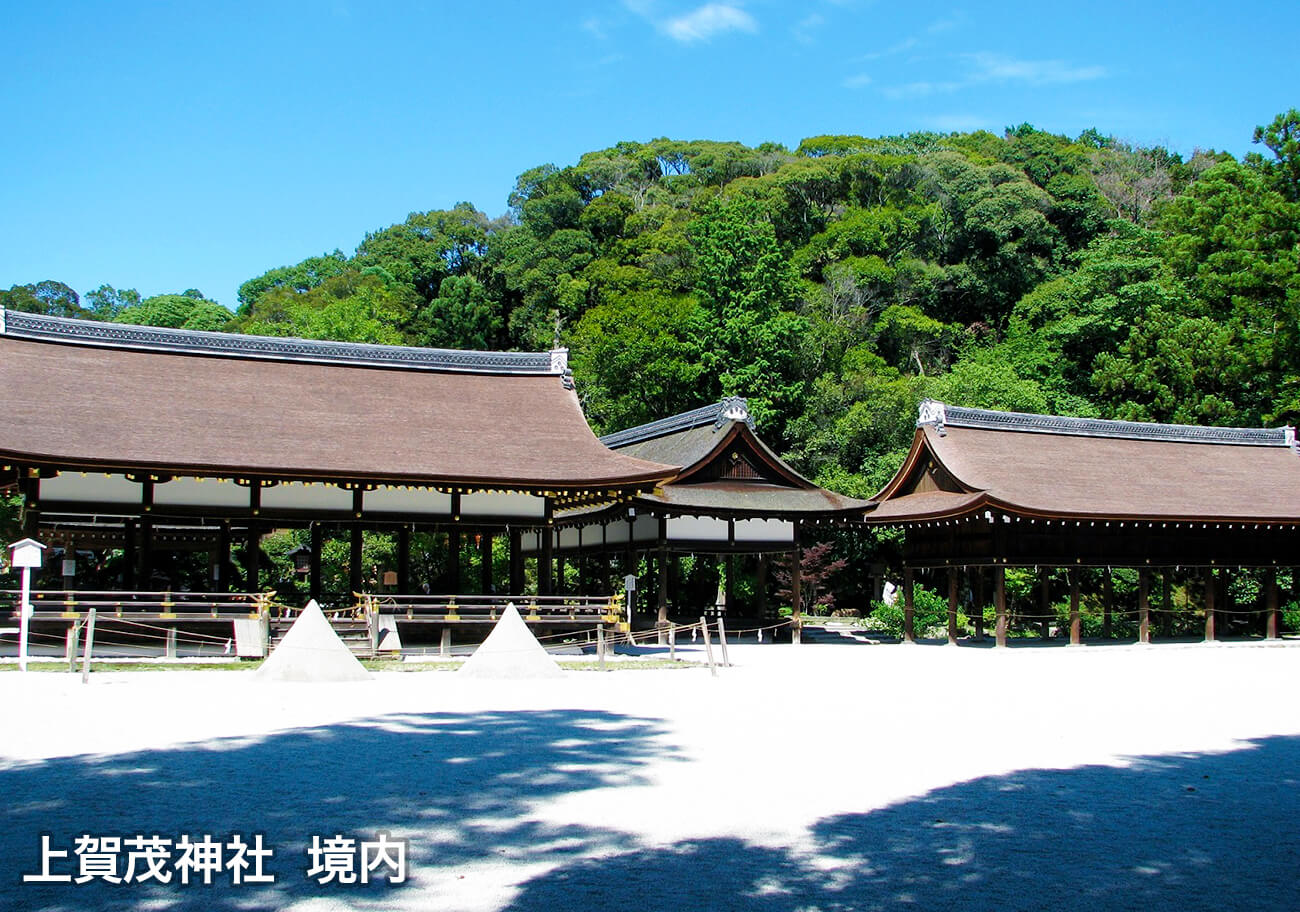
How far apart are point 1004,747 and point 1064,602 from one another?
97.4ft

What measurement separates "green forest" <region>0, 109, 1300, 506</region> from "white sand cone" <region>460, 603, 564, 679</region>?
23.3 m

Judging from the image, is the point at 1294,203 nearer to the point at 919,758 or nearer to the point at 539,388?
the point at 539,388

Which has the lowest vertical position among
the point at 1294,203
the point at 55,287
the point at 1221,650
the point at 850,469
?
the point at 1221,650

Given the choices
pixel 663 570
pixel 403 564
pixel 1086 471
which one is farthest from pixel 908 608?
pixel 403 564

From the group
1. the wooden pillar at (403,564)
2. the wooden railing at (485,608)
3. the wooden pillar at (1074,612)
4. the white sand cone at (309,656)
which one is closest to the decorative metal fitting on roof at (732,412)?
the wooden railing at (485,608)

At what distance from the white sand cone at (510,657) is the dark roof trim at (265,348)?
35.8 feet

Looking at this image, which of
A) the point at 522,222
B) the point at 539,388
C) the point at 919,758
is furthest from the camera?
the point at 522,222

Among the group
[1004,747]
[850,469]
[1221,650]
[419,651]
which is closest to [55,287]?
[850,469]

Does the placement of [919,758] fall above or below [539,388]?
below

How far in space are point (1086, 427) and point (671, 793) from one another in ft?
94.0

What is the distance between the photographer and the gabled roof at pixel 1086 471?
28594mm

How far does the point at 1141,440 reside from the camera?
1344 inches

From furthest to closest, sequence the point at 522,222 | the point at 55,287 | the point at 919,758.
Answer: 1. the point at 55,287
2. the point at 522,222
3. the point at 919,758

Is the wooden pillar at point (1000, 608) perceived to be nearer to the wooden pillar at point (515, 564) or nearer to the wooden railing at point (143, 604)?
the wooden pillar at point (515, 564)
